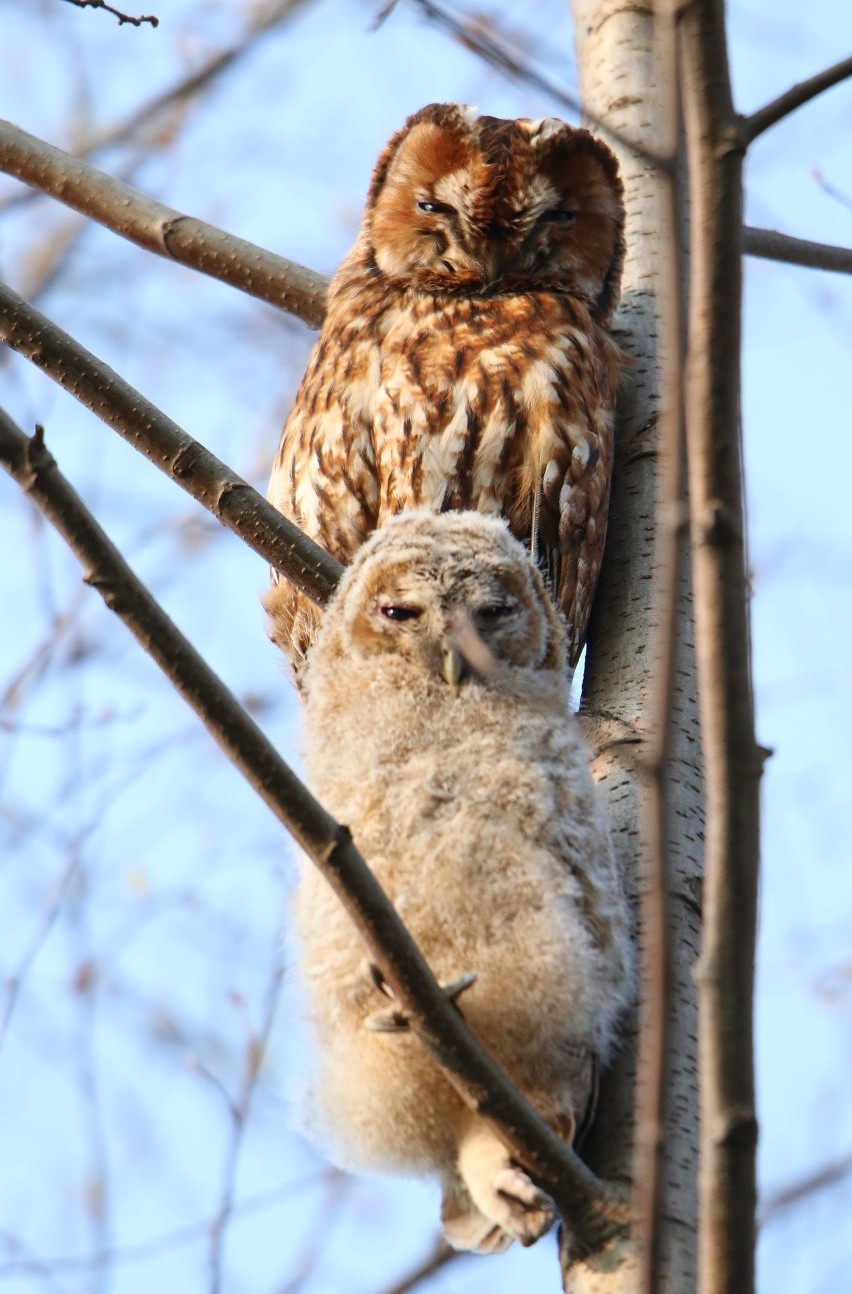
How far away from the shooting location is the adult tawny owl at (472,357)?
280 centimetres

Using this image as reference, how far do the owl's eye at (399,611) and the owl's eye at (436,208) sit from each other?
1269 millimetres

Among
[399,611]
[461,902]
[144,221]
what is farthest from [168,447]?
[144,221]

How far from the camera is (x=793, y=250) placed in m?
3.09

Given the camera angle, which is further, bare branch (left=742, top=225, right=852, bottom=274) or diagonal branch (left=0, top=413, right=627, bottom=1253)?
bare branch (left=742, top=225, right=852, bottom=274)

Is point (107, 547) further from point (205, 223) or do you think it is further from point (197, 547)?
point (197, 547)

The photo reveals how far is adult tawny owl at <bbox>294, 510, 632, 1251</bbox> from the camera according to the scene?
184cm

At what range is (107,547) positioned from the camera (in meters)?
1.52

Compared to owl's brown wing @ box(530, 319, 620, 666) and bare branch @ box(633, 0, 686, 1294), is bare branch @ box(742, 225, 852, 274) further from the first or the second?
bare branch @ box(633, 0, 686, 1294)

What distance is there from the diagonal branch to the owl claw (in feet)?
0.15

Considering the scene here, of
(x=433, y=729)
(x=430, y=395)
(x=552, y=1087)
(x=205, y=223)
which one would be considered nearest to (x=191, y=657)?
(x=433, y=729)

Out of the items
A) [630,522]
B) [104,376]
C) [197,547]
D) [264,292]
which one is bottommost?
[104,376]

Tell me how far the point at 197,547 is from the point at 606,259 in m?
3.16

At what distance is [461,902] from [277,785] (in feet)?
1.50

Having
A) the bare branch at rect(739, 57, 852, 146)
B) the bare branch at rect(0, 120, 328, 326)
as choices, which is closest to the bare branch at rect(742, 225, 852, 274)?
the bare branch at rect(0, 120, 328, 326)
